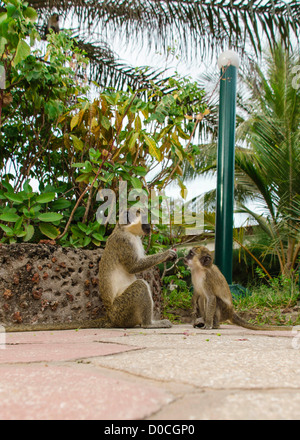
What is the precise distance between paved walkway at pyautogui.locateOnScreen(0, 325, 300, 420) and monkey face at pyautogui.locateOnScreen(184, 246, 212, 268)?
7.47ft

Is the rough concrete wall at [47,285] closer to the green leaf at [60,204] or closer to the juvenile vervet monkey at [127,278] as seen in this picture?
the juvenile vervet monkey at [127,278]

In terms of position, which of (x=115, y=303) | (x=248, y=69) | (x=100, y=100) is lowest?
(x=115, y=303)

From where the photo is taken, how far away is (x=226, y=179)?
6148 mm

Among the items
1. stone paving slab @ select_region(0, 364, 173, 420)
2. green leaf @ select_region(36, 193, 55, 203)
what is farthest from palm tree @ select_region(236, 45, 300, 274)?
stone paving slab @ select_region(0, 364, 173, 420)

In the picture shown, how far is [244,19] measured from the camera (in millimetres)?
10094

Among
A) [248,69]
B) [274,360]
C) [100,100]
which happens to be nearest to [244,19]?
[248,69]

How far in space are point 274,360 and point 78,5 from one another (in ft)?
33.2

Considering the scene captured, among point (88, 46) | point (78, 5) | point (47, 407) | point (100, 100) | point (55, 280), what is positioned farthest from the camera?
point (88, 46)

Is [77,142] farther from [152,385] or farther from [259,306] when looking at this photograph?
[152,385]

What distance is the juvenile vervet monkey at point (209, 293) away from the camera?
4117mm

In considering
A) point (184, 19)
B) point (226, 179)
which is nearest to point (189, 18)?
point (184, 19)

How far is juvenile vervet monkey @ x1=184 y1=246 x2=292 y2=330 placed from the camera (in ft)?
13.5

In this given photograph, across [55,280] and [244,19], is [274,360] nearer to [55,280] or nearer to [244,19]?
[55,280]
